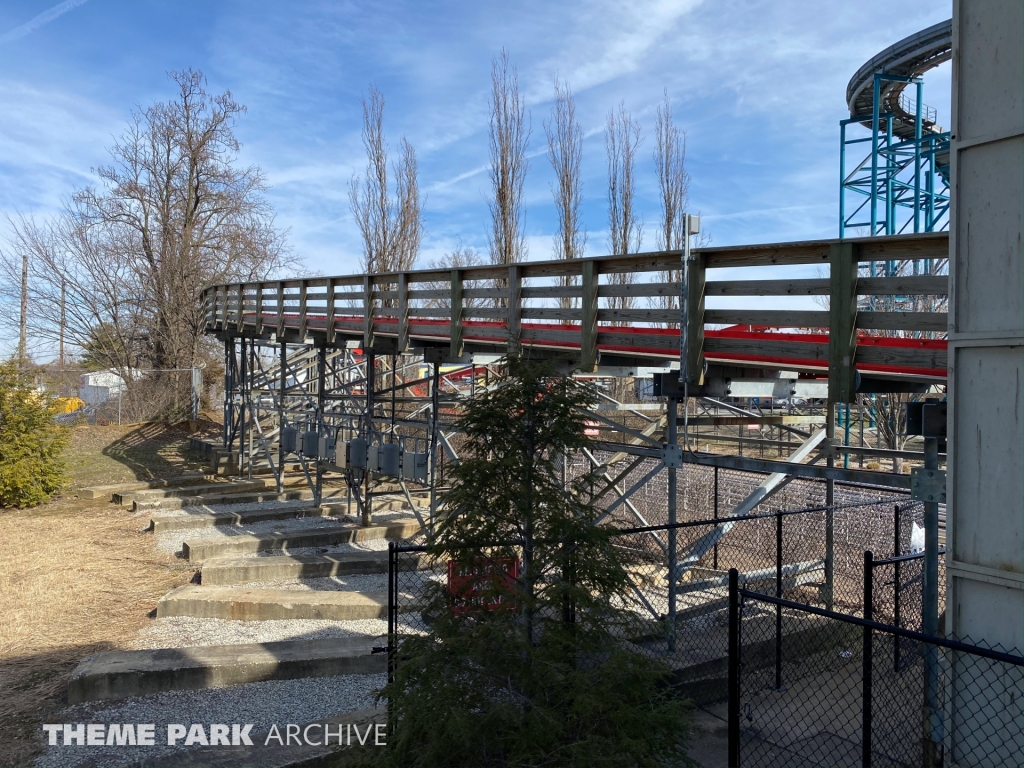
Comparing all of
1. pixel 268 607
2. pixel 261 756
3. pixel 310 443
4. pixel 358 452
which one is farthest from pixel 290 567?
pixel 261 756

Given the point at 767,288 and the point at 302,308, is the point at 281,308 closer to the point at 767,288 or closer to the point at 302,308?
the point at 302,308

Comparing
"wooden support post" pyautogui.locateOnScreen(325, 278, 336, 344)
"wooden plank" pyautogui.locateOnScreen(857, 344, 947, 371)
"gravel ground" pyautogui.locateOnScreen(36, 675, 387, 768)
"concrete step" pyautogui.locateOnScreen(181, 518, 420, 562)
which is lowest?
"gravel ground" pyautogui.locateOnScreen(36, 675, 387, 768)

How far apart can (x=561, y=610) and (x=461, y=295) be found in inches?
230

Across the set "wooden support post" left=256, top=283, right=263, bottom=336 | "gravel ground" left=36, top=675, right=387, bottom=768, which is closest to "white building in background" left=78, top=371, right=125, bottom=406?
"wooden support post" left=256, top=283, right=263, bottom=336

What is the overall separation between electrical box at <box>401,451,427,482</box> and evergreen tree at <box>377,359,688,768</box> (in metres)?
6.65

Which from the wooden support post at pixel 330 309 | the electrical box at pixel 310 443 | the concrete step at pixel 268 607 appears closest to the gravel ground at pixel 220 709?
the concrete step at pixel 268 607

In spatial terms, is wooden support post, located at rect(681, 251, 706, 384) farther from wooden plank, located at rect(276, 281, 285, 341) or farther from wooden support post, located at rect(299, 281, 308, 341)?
wooden plank, located at rect(276, 281, 285, 341)

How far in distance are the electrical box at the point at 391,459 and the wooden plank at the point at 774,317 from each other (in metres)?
6.42

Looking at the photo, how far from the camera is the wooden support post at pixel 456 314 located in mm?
9164

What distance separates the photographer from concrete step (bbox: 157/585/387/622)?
812cm

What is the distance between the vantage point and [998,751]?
3559 millimetres

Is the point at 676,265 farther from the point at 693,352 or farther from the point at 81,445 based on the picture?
the point at 81,445

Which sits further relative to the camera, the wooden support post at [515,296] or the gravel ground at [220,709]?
the wooden support post at [515,296]

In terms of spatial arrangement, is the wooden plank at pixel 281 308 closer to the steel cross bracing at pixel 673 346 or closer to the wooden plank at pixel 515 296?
the steel cross bracing at pixel 673 346
